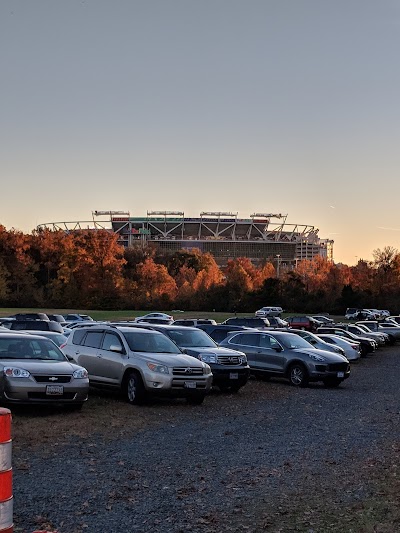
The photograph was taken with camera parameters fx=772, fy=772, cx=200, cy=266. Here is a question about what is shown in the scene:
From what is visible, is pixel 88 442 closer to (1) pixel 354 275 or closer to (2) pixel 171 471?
(2) pixel 171 471

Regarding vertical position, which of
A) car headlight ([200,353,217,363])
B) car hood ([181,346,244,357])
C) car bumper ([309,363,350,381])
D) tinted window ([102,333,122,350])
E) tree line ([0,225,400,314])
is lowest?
car bumper ([309,363,350,381])

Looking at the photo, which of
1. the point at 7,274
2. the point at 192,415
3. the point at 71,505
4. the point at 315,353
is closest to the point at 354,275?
the point at 7,274

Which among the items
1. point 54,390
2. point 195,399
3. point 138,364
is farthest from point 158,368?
point 54,390

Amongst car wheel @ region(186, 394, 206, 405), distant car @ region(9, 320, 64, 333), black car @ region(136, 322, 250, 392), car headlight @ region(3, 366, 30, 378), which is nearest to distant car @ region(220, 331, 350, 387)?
black car @ region(136, 322, 250, 392)

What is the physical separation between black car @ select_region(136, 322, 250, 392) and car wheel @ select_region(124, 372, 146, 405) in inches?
116

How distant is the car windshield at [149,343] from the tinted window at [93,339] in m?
0.79

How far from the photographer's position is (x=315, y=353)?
23.4 metres

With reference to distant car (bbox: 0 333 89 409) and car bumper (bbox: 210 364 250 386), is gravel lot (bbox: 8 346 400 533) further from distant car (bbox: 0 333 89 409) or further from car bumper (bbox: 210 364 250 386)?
car bumper (bbox: 210 364 250 386)

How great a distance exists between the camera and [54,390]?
1486 cm

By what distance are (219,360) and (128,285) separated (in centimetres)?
9167

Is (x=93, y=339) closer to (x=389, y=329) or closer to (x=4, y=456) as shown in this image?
(x=4, y=456)

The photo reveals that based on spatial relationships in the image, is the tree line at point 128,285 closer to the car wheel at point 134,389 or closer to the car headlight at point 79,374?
the car wheel at point 134,389

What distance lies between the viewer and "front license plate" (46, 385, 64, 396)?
582 inches

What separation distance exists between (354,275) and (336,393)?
103633 mm
